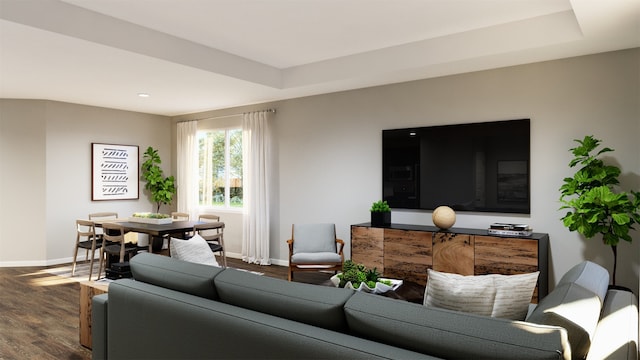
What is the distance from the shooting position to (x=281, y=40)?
477cm

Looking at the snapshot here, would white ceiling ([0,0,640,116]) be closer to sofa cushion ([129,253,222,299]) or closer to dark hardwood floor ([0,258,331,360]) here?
sofa cushion ([129,253,222,299])

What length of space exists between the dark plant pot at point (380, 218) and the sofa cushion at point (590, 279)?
3000mm

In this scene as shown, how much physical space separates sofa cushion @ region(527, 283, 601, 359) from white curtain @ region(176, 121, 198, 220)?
274 inches

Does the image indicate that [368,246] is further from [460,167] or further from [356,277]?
[356,277]

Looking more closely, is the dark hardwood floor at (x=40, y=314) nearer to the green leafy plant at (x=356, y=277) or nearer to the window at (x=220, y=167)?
the window at (x=220, y=167)

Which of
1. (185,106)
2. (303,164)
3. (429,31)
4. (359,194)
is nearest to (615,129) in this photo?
(429,31)

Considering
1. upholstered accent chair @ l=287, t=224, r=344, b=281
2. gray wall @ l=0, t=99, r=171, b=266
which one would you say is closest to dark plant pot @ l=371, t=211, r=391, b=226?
upholstered accent chair @ l=287, t=224, r=344, b=281

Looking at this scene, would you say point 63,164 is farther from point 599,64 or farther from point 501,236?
point 599,64

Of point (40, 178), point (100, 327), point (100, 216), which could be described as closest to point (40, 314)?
point (100, 327)

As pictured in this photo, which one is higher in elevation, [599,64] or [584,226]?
[599,64]

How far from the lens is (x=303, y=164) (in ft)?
21.8

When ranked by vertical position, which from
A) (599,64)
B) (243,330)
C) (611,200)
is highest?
(599,64)

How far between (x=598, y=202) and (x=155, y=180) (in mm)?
6869

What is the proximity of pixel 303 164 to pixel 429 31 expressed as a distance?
2.84 m
